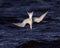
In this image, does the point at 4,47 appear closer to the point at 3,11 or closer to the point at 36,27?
the point at 36,27

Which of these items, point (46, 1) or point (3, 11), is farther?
point (46, 1)

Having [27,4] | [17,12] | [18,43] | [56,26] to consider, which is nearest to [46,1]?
[27,4]

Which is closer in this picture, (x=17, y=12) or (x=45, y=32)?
(x=45, y=32)

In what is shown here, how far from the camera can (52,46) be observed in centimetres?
1997

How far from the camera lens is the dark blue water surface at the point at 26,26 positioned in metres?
21.7

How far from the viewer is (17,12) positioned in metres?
26.6

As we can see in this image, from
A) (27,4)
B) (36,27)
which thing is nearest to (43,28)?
(36,27)

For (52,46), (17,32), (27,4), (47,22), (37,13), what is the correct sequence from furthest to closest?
(27,4)
(37,13)
(47,22)
(17,32)
(52,46)

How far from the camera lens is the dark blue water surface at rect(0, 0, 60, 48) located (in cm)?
2169

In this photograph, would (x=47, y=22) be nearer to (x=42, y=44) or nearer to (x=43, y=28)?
(x=43, y=28)

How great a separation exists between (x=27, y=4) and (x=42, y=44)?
864 cm

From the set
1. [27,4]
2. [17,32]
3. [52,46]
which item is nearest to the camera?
[52,46]

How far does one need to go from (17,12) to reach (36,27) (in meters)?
3.32

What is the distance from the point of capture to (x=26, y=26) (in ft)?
76.5
